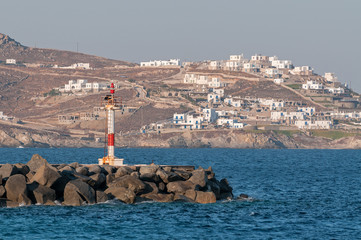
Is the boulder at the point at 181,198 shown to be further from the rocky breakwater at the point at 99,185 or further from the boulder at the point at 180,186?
the boulder at the point at 180,186

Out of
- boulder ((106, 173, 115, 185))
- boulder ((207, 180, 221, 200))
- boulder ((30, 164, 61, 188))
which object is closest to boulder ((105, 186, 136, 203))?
boulder ((106, 173, 115, 185))

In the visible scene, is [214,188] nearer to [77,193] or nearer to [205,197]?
[205,197]

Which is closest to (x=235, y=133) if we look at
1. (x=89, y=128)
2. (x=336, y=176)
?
(x=89, y=128)

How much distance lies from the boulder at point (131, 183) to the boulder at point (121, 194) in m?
0.31

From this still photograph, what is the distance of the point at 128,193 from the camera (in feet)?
123

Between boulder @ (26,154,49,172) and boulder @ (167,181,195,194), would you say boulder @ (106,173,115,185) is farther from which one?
boulder @ (26,154,49,172)

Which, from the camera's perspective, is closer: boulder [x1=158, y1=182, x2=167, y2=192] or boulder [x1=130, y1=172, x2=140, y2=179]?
boulder [x1=130, y1=172, x2=140, y2=179]

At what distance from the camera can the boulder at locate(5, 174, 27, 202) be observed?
35.3 m

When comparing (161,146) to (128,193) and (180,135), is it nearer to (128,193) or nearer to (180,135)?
(180,135)

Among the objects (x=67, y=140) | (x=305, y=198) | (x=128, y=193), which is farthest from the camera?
(x=67, y=140)

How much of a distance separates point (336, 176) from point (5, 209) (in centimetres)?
4247

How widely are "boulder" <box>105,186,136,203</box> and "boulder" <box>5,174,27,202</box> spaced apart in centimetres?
462

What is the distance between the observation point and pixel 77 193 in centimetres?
3622

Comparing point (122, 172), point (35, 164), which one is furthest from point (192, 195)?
point (35, 164)
